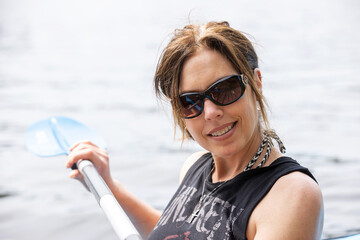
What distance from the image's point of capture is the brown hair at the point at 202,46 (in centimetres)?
127

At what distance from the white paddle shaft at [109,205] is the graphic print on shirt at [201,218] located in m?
0.16

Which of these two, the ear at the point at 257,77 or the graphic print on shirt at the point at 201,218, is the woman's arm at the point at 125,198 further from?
the ear at the point at 257,77

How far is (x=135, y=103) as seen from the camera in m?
5.67

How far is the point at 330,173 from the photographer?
130 inches

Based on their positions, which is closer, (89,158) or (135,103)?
(89,158)

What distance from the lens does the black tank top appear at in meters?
1.17

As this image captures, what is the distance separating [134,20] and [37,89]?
6.67 metres

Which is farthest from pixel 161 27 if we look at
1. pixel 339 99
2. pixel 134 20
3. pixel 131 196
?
pixel 131 196

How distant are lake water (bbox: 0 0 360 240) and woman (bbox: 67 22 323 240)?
0.17 metres

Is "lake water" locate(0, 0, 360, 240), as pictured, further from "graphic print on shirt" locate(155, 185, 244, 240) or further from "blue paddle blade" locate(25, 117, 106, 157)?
"blue paddle blade" locate(25, 117, 106, 157)

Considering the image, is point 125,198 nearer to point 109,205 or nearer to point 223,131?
point 109,205

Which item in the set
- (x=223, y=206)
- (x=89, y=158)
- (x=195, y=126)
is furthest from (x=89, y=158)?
(x=223, y=206)

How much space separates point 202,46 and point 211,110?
17cm

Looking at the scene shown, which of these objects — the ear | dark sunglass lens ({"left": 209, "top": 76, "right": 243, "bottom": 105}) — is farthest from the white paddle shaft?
the ear
